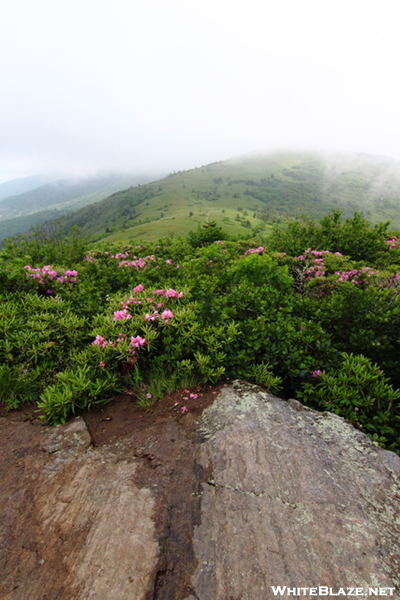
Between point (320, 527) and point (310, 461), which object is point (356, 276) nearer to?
point (310, 461)

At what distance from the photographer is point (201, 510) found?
6.58ft

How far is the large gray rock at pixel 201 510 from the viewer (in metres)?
1.60

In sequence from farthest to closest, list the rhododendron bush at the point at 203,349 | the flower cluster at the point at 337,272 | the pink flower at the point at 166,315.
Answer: the flower cluster at the point at 337,272 < the pink flower at the point at 166,315 < the rhododendron bush at the point at 203,349

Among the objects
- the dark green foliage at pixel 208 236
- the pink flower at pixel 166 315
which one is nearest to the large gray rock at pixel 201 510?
the pink flower at pixel 166 315

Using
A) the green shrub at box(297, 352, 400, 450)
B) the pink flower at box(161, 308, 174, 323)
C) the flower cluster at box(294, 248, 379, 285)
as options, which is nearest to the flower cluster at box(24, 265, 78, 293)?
the pink flower at box(161, 308, 174, 323)

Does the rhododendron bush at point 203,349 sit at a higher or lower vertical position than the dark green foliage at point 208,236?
higher

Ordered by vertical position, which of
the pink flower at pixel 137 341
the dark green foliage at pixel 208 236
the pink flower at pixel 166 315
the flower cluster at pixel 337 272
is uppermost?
the pink flower at pixel 166 315

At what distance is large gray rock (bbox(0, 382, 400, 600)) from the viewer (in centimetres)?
160

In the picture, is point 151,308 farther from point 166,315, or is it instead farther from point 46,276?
point 46,276

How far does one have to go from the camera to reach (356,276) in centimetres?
591

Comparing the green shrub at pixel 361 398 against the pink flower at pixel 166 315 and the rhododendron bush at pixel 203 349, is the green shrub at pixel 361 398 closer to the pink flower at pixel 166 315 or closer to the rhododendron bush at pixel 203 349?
the rhododendron bush at pixel 203 349

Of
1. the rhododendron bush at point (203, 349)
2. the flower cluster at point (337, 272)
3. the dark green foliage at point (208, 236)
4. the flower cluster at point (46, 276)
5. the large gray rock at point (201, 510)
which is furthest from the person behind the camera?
the dark green foliage at point (208, 236)

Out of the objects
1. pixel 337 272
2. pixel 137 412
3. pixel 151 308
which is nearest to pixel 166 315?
pixel 151 308

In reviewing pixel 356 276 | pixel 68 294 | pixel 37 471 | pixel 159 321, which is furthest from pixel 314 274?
pixel 37 471
